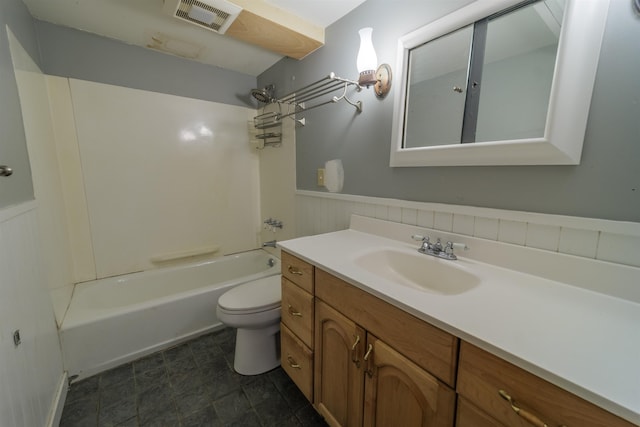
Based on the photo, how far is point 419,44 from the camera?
112 cm

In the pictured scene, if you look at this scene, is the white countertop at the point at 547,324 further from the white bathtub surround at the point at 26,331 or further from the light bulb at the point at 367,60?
the white bathtub surround at the point at 26,331

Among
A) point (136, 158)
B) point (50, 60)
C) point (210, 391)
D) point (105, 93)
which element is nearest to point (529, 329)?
point (210, 391)

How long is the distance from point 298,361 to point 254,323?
1.12ft

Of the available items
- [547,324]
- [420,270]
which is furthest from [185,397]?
[547,324]

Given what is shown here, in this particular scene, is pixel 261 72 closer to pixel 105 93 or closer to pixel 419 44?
pixel 105 93

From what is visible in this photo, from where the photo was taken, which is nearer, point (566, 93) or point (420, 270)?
point (566, 93)

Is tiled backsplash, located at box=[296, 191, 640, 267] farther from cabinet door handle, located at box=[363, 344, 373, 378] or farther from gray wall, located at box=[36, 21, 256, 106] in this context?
gray wall, located at box=[36, 21, 256, 106]

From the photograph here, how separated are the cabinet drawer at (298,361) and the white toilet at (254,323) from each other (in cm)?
17

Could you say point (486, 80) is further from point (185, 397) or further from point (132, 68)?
point (132, 68)

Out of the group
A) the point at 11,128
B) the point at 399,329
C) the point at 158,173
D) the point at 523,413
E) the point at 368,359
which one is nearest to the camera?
the point at 523,413

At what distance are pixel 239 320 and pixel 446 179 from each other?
129 centimetres

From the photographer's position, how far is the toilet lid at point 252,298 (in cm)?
139

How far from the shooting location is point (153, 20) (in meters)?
1.56

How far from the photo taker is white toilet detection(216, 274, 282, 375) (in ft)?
4.54
